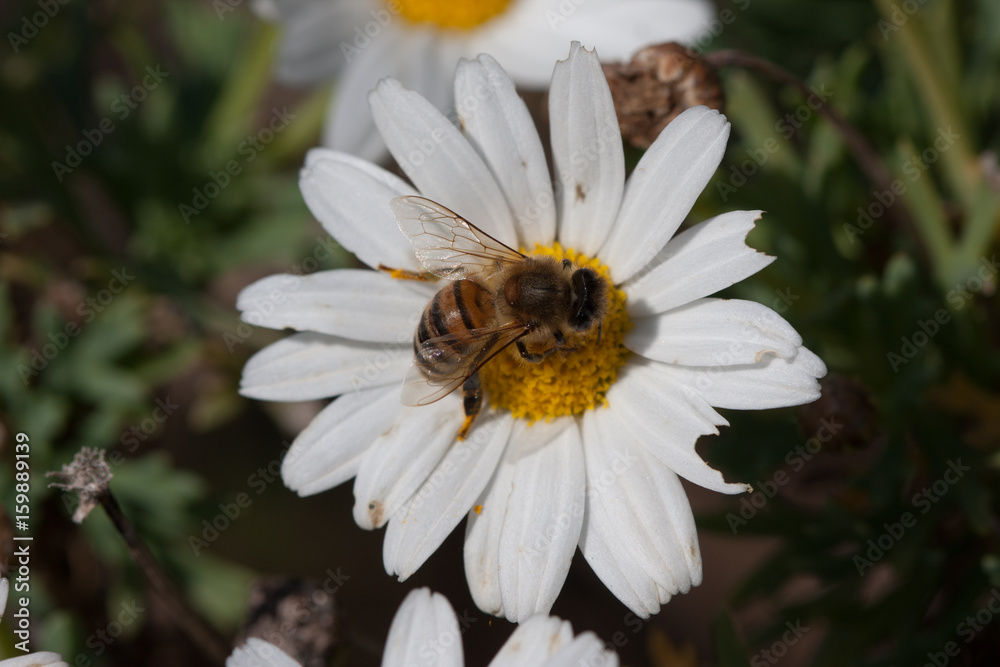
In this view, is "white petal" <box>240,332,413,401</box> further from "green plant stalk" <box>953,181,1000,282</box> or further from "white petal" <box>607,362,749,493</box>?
"green plant stalk" <box>953,181,1000,282</box>

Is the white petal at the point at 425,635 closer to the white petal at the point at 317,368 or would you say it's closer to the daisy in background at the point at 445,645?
the daisy in background at the point at 445,645

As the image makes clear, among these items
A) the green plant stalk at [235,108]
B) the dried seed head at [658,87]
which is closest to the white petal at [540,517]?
the dried seed head at [658,87]

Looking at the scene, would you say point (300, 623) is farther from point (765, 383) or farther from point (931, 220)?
point (931, 220)

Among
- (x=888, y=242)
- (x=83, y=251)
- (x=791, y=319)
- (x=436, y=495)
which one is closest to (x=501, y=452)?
(x=436, y=495)

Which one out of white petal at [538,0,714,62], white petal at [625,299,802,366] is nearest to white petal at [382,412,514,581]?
white petal at [625,299,802,366]

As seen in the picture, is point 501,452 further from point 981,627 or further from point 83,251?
point 83,251

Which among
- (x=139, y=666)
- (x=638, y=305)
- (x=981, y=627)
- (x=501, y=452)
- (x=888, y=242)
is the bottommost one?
(x=981, y=627)
